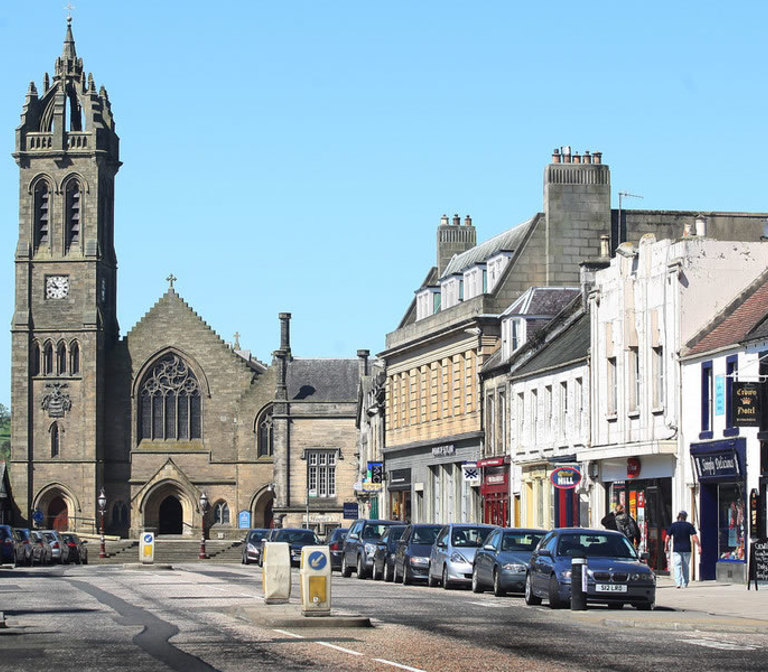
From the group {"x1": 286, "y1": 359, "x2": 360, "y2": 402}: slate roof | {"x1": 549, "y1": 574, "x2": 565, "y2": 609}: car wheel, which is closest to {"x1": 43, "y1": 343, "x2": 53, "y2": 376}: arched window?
{"x1": 286, "y1": 359, "x2": 360, "y2": 402}: slate roof

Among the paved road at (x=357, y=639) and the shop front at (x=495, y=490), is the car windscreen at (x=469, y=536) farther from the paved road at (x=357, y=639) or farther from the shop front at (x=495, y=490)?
the shop front at (x=495, y=490)

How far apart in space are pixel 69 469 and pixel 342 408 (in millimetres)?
16445

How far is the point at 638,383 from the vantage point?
4175 centimetres

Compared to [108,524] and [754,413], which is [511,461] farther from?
[108,524]

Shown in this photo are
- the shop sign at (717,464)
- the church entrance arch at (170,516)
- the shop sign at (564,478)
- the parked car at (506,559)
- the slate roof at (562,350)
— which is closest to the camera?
the parked car at (506,559)

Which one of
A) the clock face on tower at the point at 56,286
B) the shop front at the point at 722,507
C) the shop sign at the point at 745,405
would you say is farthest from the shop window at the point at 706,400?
the clock face on tower at the point at 56,286

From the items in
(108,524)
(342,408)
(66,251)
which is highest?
(66,251)

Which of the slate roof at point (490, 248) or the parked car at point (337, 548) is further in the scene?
the slate roof at point (490, 248)

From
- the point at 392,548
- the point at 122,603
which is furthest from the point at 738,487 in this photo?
the point at 122,603

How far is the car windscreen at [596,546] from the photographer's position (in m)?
28.1

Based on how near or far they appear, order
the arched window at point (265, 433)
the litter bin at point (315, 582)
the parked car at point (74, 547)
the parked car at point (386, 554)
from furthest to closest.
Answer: the arched window at point (265, 433) → the parked car at point (74, 547) → the parked car at point (386, 554) → the litter bin at point (315, 582)

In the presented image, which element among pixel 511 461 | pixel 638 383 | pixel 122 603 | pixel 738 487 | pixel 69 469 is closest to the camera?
pixel 122 603

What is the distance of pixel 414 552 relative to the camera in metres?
39.3

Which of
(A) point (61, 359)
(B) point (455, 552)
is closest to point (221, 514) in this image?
(A) point (61, 359)
